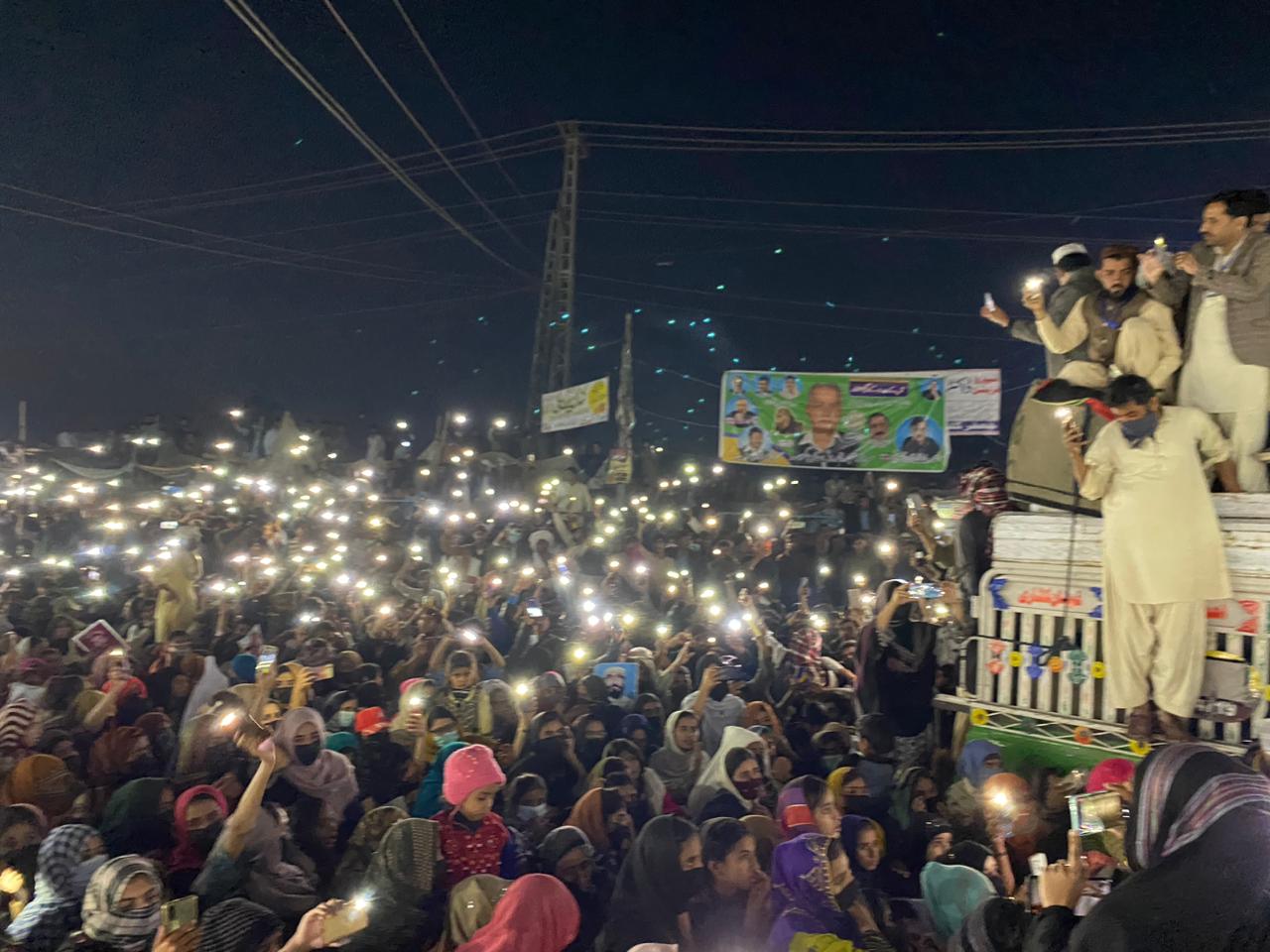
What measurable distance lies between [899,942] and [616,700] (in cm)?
356

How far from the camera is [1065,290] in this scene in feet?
18.3

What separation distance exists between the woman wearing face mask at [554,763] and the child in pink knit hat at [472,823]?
3.25 feet

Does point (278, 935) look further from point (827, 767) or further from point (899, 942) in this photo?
point (827, 767)

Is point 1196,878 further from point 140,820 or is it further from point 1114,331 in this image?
point 140,820

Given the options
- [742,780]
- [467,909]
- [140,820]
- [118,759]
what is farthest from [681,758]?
[118,759]

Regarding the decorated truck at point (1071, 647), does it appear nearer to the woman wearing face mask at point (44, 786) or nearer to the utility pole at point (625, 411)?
the woman wearing face mask at point (44, 786)

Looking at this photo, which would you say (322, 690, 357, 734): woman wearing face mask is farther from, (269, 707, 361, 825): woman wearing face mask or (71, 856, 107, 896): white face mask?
(71, 856, 107, 896): white face mask

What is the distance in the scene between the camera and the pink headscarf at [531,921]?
140 inches

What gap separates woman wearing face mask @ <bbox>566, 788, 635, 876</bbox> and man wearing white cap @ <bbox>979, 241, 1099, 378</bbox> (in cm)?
382

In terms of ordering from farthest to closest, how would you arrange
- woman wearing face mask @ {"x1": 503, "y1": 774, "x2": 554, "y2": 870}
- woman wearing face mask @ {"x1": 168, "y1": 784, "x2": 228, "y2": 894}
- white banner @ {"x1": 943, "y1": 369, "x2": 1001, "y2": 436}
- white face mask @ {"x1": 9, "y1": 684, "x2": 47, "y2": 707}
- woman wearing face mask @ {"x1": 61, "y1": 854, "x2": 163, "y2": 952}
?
1. white banner @ {"x1": 943, "y1": 369, "x2": 1001, "y2": 436}
2. white face mask @ {"x1": 9, "y1": 684, "x2": 47, "y2": 707}
3. woman wearing face mask @ {"x1": 503, "y1": 774, "x2": 554, "y2": 870}
4. woman wearing face mask @ {"x1": 168, "y1": 784, "x2": 228, "y2": 894}
5. woman wearing face mask @ {"x1": 61, "y1": 854, "x2": 163, "y2": 952}

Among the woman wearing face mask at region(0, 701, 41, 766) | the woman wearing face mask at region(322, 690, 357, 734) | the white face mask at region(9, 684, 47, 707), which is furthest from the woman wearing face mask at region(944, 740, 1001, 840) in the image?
the white face mask at region(9, 684, 47, 707)

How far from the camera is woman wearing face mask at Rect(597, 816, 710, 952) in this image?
399 cm

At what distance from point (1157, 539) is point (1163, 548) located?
6 cm

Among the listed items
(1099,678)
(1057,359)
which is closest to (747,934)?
(1099,678)
